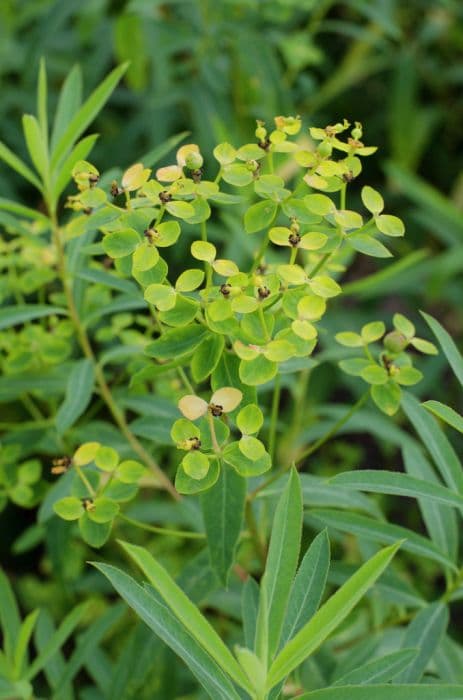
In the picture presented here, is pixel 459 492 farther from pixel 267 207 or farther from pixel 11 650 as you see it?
pixel 11 650

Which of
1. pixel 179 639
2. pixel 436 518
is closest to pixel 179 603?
pixel 179 639

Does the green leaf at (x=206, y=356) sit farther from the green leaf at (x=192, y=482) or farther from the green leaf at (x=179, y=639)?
the green leaf at (x=179, y=639)

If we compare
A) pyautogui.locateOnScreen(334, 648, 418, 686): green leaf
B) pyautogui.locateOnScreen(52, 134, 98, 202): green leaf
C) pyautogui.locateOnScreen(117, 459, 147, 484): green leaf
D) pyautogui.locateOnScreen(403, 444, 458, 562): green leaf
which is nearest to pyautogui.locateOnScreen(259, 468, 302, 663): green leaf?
pyautogui.locateOnScreen(334, 648, 418, 686): green leaf

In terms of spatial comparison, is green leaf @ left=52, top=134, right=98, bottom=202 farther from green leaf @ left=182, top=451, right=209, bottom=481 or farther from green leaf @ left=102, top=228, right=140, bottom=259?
green leaf @ left=182, top=451, right=209, bottom=481

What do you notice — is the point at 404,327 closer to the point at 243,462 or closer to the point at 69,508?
the point at 243,462

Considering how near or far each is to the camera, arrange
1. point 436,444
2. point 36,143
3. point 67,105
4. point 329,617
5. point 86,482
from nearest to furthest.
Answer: point 329,617
point 86,482
point 436,444
point 36,143
point 67,105

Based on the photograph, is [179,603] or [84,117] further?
[84,117]
